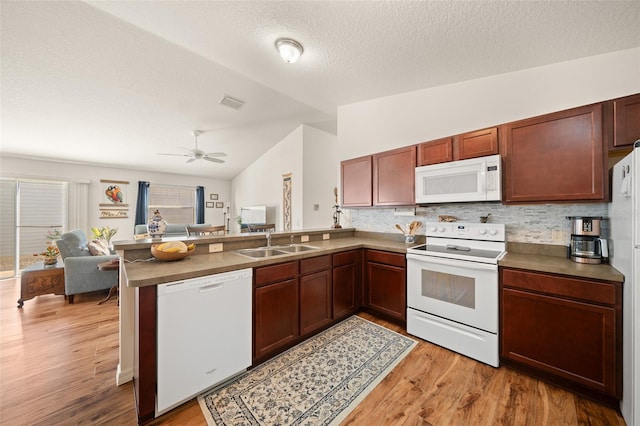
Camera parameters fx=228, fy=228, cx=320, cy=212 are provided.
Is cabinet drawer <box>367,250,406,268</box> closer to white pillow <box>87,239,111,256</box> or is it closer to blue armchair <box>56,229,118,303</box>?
blue armchair <box>56,229,118,303</box>

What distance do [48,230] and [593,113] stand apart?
28.3ft

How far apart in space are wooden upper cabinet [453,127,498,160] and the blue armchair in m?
4.90

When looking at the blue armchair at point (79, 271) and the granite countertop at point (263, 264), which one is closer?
the granite countertop at point (263, 264)

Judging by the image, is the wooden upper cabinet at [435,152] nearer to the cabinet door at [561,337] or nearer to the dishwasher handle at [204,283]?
the cabinet door at [561,337]

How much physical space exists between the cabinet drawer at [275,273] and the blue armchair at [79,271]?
3.17m

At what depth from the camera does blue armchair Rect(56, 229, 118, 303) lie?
10.6ft

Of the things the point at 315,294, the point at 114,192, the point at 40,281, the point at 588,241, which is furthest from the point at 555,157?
the point at 114,192

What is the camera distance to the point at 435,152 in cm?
241

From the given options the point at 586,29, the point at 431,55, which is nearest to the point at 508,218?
the point at 586,29

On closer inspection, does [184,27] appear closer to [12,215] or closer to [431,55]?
[431,55]

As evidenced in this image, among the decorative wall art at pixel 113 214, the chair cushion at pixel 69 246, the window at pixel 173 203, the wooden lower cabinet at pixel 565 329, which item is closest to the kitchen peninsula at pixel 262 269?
the wooden lower cabinet at pixel 565 329

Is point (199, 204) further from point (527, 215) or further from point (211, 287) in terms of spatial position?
point (527, 215)

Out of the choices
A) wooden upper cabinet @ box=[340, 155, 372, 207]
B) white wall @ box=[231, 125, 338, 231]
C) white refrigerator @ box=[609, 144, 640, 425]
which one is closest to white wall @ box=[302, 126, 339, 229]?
white wall @ box=[231, 125, 338, 231]

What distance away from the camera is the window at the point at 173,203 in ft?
21.9
